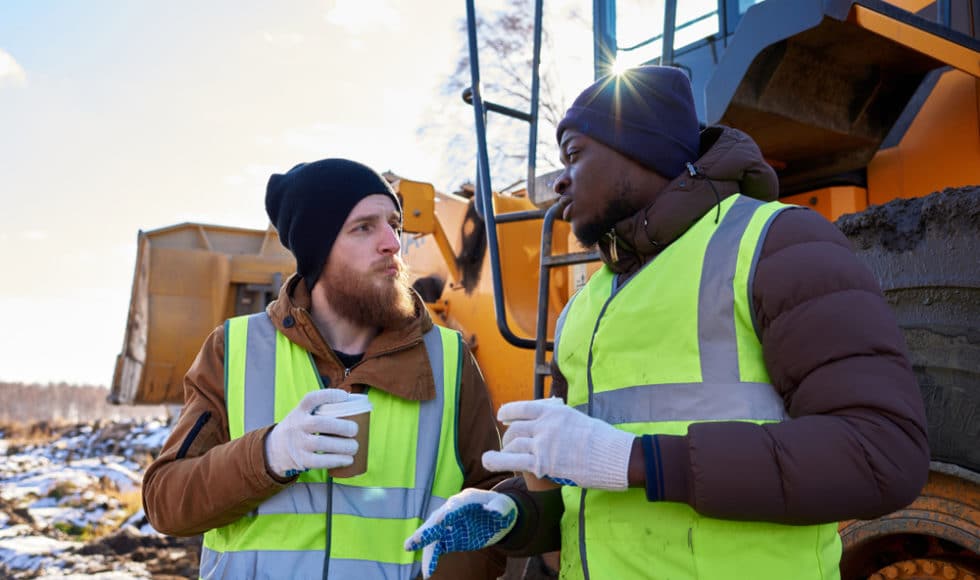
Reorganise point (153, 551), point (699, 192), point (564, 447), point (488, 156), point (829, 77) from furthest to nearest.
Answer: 1. point (153, 551)
2. point (488, 156)
3. point (829, 77)
4. point (699, 192)
5. point (564, 447)

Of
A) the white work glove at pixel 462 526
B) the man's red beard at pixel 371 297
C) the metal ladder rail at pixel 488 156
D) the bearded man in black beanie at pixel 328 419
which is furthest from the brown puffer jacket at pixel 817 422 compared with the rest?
the metal ladder rail at pixel 488 156

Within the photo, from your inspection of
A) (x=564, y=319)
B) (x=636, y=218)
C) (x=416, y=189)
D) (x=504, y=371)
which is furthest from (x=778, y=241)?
(x=416, y=189)

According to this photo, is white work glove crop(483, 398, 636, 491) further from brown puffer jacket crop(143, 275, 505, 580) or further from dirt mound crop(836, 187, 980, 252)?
dirt mound crop(836, 187, 980, 252)

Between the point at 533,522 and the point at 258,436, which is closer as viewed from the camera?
the point at 533,522

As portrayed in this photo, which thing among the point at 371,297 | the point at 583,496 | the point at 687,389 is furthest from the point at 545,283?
the point at 687,389

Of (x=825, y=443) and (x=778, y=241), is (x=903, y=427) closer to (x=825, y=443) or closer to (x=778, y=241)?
(x=825, y=443)

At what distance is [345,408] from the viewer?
6.03ft

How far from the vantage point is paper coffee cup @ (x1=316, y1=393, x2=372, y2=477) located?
6.02ft

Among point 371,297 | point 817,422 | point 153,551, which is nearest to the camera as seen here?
point 817,422

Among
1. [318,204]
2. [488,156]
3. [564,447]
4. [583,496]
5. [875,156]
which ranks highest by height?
[488,156]

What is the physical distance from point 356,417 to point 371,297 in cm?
53

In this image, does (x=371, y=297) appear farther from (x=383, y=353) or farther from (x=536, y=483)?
(x=536, y=483)

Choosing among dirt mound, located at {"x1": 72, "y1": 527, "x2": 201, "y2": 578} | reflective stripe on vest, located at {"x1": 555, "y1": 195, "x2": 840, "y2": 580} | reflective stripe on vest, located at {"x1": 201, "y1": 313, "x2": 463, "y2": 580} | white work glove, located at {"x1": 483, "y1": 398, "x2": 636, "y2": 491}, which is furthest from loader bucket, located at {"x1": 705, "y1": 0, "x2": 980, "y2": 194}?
dirt mound, located at {"x1": 72, "y1": 527, "x2": 201, "y2": 578}

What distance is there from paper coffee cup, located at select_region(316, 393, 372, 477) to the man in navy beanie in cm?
33
